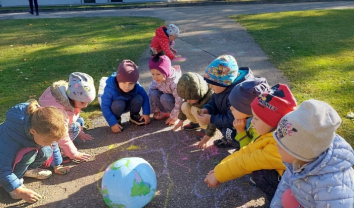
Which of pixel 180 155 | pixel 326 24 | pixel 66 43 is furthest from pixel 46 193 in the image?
pixel 326 24

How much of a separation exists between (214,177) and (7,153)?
174 cm

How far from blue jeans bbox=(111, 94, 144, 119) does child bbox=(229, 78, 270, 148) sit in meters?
1.51

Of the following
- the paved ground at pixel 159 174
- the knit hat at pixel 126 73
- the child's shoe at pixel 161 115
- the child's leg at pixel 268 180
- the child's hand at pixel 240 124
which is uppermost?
the knit hat at pixel 126 73

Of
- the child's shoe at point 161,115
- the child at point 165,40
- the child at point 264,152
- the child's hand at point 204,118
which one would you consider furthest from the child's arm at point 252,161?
the child at point 165,40

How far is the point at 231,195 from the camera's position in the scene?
8.91ft

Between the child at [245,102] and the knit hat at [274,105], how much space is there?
1.01 feet

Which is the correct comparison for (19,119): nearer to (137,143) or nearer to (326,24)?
(137,143)

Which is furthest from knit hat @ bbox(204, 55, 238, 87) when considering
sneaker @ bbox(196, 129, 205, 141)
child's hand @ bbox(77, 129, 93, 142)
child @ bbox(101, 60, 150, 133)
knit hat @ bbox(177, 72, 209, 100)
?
child's hand @ bbox(77, 129, 93, 142)

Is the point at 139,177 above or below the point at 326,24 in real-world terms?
below

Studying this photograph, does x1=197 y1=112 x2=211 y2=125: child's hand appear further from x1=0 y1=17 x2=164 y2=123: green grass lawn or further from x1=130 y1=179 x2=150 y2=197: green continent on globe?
x1=0 y1=17 x2=164 y2=123: green grass lawn

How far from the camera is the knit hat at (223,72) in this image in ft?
10.0

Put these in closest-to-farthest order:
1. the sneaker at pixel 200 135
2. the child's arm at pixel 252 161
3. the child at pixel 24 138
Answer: the child's arm at pixel 252 161, the child at pixel 24 138, the sneaker at pixel 200 135

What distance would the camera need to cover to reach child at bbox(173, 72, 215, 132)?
3.35 m

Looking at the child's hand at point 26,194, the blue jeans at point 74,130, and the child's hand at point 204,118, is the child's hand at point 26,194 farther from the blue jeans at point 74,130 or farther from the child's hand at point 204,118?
the child's hand at point 204,118
